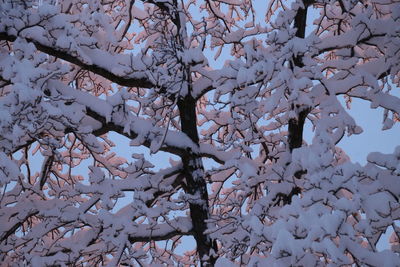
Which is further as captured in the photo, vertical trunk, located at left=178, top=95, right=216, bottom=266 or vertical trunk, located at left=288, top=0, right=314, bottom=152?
vertical trunk, located at left=288, top=0, right=314, bottom=152

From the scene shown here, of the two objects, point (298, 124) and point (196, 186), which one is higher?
point (298, 124)

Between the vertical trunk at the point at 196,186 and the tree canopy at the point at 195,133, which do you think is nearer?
the tree canopy at the point at 195,133

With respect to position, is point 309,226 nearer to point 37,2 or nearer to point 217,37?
point 217,37

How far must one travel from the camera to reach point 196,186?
628 centimetres

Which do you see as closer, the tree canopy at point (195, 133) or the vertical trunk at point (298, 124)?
the tree canopy at point (195, 133)

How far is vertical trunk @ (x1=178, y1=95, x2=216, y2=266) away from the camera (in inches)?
241

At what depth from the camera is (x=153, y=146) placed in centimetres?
559

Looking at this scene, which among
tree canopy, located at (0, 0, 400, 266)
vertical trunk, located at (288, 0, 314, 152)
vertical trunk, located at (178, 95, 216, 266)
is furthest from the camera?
vertical trunk, located at (288, 0, 314, 152)

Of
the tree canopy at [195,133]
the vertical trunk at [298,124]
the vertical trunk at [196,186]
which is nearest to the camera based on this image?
the tree canopy at [195,133]

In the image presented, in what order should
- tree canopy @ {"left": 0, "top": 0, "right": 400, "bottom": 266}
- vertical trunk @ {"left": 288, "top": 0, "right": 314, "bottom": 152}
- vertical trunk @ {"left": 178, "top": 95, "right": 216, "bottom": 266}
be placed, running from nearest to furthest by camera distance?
tree canopy @ {"left": 0, "top": 0, "right": 400, "bottom": 266}
vertical trunk @ {"left": 178, "top": 95, "right": 216, "bottom": 266}
vertical trunk @ {"left": 288, "top": 0, "right": 314, "bottom": 152}

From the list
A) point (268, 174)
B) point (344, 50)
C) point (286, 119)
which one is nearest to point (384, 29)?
point (344, 50)

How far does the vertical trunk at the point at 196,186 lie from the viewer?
6.12 meters

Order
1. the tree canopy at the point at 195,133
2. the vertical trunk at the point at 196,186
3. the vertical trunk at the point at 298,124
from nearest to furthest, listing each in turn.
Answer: the tree canopy at the point at 195,133, the vertical trunk at the point at 196,186, the vertical trunk at the point at 298,124

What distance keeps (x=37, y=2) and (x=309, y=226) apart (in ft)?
11.8
